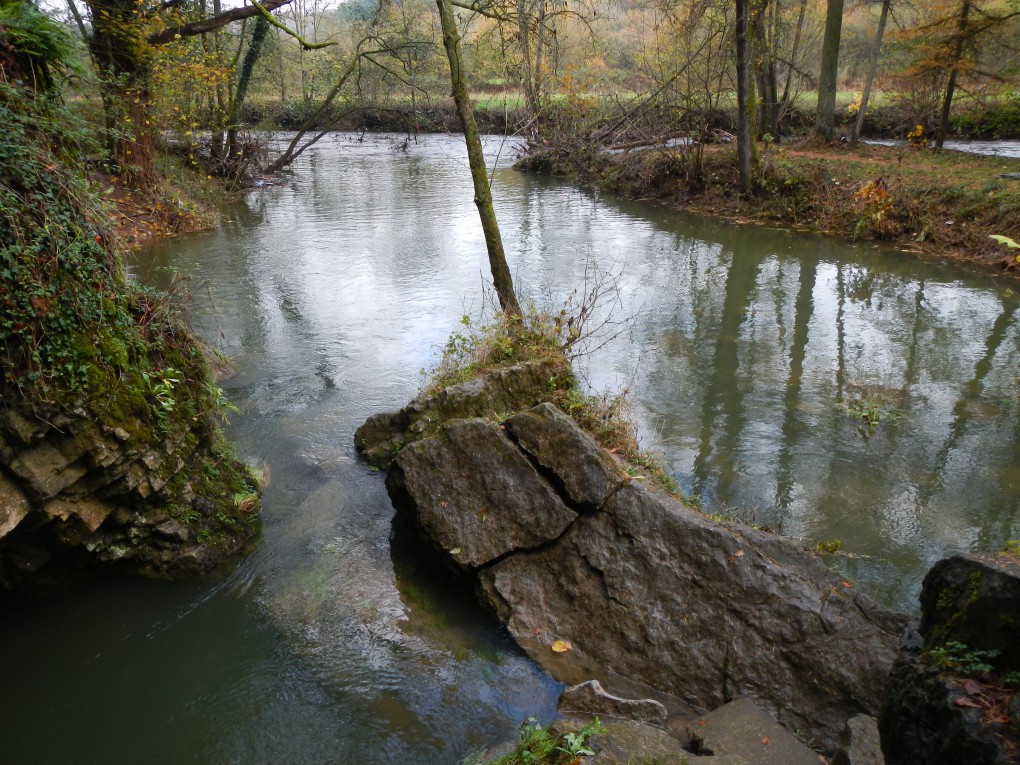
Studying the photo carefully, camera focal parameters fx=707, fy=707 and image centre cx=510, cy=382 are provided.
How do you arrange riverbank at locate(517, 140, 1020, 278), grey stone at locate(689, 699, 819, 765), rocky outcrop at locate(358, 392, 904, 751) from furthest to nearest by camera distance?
riverbank at locate(517, 140, 1020, 278)
rocky outcrop at locate(358, 392, 904, 751)
grey stone at locate(689, 699, 819, 765)

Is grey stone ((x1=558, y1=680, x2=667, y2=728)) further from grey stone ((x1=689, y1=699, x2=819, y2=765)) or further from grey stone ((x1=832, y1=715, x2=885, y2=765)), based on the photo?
grey stone ((x1=832, y1=715, x2=885, y2=765))

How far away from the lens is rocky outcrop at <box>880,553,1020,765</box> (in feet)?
8.99

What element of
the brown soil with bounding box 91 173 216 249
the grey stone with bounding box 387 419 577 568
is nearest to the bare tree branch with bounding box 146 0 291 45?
the brown soil with bounding box 91 173 216 249

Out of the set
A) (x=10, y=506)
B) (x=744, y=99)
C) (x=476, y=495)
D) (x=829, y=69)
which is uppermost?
(x=829, y=69)

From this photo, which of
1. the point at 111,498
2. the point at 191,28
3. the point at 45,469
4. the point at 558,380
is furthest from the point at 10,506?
the point at 191,28

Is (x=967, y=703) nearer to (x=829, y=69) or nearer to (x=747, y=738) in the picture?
(x=747, y=738)

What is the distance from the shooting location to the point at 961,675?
303 centimetres

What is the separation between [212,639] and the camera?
16.9 feet

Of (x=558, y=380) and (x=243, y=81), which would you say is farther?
(x=243, y=81)

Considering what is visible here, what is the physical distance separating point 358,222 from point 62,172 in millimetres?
13444

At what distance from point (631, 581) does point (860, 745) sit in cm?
190

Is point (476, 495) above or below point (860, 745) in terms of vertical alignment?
above

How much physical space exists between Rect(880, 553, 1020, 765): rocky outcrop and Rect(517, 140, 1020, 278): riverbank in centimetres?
1278

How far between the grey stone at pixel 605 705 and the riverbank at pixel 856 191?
42.8ft
